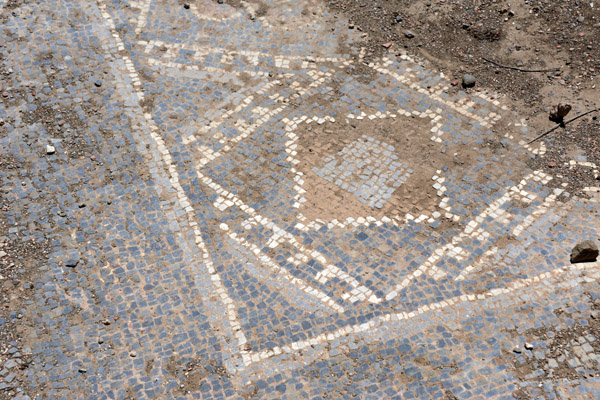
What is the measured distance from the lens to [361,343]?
995cm

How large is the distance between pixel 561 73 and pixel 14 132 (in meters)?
12.2

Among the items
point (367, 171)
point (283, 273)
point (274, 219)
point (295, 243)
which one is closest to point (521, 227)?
point (367, 171)

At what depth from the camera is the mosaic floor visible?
9.71 metres

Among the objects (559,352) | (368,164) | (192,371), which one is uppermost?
(368,164)

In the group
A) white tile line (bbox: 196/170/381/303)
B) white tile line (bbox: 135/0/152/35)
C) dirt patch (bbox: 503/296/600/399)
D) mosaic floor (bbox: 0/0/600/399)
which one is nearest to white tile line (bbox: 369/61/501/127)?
mosaic floor (bbox: 0/0/600/399)

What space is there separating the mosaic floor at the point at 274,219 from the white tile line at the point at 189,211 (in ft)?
0.14

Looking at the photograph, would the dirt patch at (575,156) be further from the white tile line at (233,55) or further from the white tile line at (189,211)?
the white tile line at (189,211)

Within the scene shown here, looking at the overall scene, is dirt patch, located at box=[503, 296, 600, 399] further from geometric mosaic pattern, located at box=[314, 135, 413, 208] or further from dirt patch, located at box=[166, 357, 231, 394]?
dirt patch, located at box=[166, 357, 231, 394]

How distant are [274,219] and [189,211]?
168 centimetres

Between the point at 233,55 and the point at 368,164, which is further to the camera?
the point at 233,55

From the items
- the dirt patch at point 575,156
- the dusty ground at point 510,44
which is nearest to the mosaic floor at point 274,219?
the dirt patch at point 575,156

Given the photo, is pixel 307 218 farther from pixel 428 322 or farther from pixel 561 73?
pixel 561 73

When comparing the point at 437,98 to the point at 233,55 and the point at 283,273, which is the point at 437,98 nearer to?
the point at 233,55

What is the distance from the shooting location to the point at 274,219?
11.5 meters
